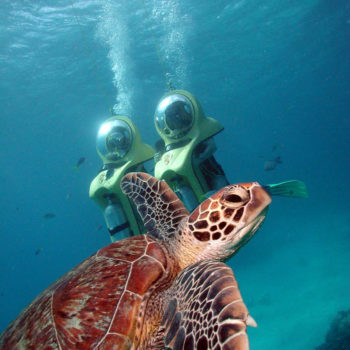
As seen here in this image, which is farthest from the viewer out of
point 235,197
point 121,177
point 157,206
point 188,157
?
point 121,177

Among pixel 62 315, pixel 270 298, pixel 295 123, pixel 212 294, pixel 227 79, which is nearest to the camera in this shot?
pixel 212 294

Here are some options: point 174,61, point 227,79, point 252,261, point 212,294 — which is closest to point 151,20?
point 174,61

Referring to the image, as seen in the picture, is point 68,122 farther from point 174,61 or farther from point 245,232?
point 245,232

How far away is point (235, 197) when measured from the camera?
5.46 feet

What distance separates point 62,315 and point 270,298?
1267cm

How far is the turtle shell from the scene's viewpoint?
1331 mm

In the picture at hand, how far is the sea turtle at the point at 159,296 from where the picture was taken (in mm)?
1162

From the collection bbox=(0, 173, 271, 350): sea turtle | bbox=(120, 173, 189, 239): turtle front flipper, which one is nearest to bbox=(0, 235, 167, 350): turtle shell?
bbox=(0, 173, 271, 350): sea turtle

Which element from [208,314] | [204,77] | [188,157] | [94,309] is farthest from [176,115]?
[204,77]

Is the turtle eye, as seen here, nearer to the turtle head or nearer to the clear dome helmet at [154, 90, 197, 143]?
the turtle head

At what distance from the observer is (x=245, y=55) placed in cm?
1978

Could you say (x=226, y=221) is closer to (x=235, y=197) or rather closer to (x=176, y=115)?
(x=235, y=197)

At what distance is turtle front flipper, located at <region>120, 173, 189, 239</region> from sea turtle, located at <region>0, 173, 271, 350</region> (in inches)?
9.5

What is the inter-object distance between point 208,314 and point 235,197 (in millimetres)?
757
